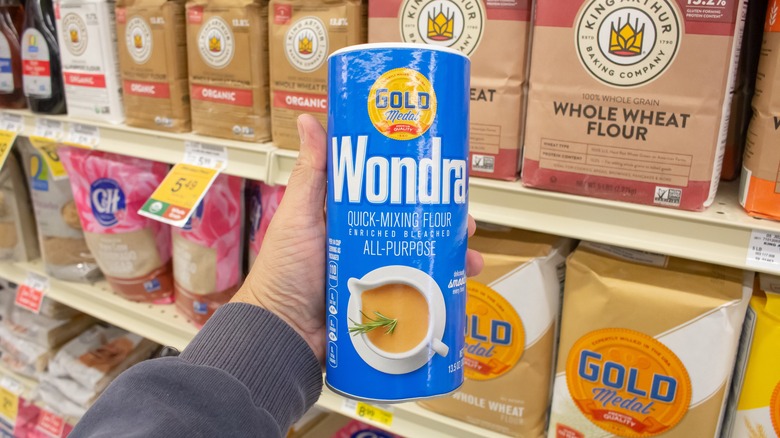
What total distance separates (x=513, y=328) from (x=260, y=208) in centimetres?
62

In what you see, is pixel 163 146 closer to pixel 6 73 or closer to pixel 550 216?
pixel 6 73

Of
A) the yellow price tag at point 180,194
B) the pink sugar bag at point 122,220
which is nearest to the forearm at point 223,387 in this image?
the yellow price tag at point 180,194

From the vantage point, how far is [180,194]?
114cm

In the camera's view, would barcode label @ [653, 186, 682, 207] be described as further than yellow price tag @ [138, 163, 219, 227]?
No

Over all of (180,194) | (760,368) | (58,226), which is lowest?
(58,226)

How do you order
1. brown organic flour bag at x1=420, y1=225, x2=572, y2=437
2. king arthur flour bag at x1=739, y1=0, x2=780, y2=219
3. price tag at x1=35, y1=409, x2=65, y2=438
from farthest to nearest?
1. price tag at x1=35, y1=409, x2=65, y2=438
2. brown organic flour bag at x1=420, y1=225, x2=572, y2=437
3. king arthur flour bag at x1=739, y1=0, x2=780, y2=219

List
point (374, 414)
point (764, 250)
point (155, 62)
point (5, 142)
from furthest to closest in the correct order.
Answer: point (5, 142)
point (155, 62)
point (374, 414)
point (764, 250)

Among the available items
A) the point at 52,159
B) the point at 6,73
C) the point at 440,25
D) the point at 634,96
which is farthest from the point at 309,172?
the point at 6,73

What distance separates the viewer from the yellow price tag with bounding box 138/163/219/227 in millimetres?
1104

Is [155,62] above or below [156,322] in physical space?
above

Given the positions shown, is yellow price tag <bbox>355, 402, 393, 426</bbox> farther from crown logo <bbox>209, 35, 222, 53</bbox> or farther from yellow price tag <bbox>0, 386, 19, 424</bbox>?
yellow price tag <bbox>0, 386, 19, 424</bbox>

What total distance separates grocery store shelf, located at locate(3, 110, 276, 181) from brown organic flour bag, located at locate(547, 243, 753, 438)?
58 centimetres

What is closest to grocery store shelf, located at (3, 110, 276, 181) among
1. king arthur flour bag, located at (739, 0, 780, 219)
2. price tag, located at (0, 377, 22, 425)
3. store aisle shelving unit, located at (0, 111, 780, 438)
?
store aisle shelving unit, located at (0, 111, 780, 438)

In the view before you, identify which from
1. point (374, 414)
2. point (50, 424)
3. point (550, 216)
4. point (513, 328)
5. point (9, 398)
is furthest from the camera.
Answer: point (9, 398)
